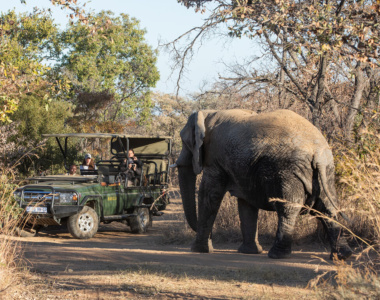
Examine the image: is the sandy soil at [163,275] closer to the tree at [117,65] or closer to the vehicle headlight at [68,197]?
the vehicle headlight at [68,197]

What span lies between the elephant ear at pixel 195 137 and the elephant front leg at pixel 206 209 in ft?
1.20

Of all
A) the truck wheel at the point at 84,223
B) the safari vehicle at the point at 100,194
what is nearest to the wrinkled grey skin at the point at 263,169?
the safari vehicle at the point at 100,194

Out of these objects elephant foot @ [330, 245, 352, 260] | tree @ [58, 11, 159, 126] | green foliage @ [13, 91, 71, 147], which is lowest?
elephant foot @ [330, 245, 352, 260]

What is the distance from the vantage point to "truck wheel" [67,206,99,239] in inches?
492

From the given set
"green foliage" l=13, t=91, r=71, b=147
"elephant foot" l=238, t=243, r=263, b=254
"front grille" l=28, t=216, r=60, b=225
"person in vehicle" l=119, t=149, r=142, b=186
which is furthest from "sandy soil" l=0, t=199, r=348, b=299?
"green foliage" l=13, t=91, r=71, b=147

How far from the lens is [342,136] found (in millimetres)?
11516

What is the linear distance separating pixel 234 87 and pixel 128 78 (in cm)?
2480

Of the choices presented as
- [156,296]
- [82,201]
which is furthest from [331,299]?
[82,201]

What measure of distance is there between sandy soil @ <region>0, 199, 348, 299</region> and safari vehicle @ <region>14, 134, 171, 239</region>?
179 cm

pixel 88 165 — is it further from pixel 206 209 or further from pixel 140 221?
pixel 206 209

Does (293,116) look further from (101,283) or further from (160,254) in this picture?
(101,283)

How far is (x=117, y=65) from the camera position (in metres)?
37.5

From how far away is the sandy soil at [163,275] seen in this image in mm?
6887

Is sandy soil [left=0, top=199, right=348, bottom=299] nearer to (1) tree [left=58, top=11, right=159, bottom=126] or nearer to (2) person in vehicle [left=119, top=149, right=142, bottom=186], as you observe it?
(2) person in vehicle [left=119, top=149, right=142, bottom=186]
